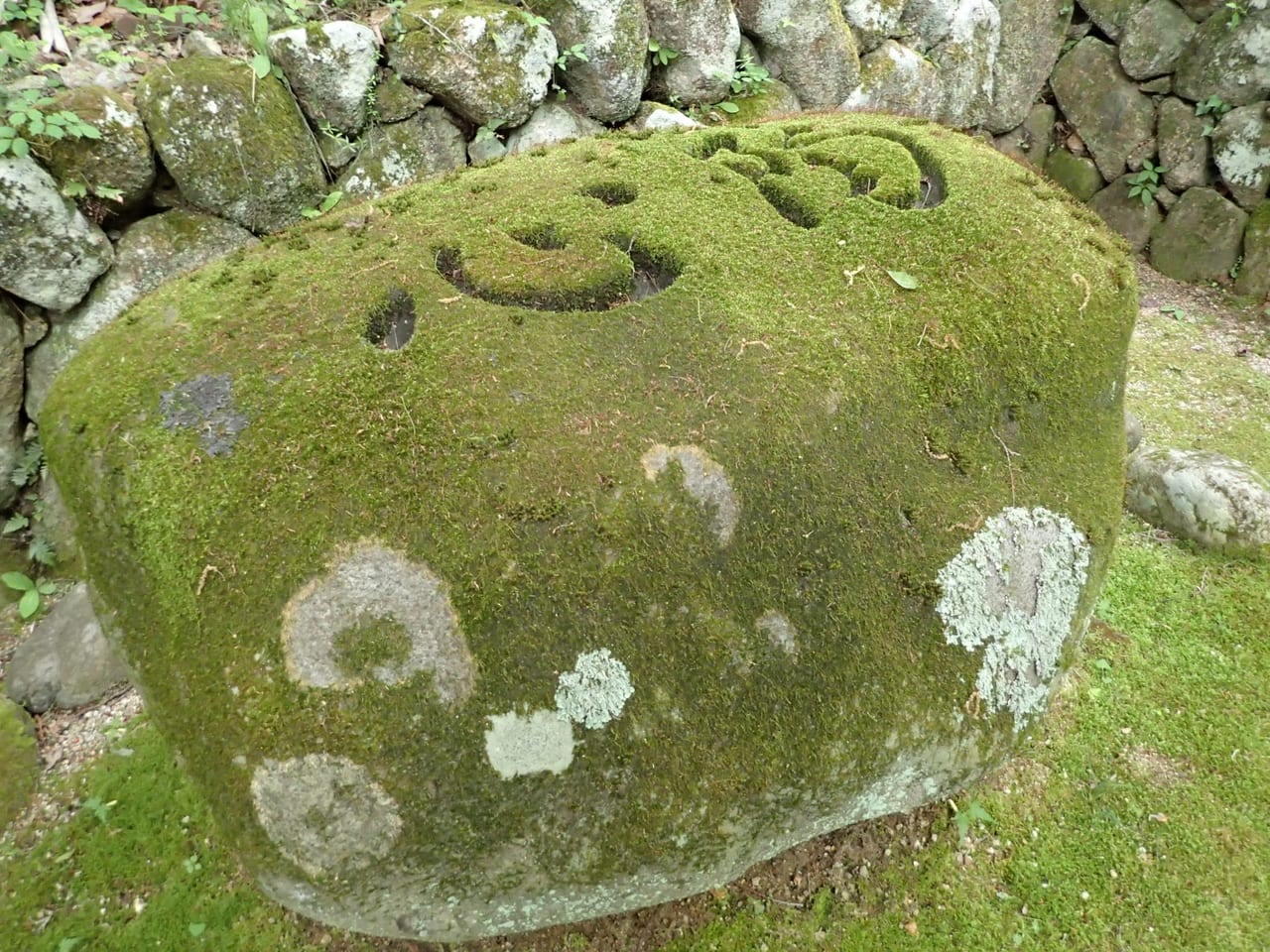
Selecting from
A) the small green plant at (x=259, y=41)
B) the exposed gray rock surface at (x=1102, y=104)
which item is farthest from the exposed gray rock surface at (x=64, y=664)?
the exposed gray rock surface at (x=1102, y=104)

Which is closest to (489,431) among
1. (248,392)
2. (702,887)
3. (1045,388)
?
(248,392)

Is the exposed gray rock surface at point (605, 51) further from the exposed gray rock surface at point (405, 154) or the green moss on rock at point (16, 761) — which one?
the green moss on rock at point (16, 761)

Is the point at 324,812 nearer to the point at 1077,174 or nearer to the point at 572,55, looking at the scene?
the point at 572,55

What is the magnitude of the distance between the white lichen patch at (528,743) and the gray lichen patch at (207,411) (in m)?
1.24

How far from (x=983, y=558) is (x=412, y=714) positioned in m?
2.09

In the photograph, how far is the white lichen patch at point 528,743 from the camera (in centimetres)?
217

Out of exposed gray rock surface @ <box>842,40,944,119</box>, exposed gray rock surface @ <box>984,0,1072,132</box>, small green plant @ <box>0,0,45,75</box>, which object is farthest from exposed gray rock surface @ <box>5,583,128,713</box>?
exposed gray rock surface @ <box>984,0,1072,132</box>

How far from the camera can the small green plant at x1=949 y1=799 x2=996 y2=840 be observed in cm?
340

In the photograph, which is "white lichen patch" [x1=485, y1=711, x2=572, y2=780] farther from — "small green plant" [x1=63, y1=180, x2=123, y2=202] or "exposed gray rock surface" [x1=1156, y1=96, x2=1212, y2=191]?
"exposed gray rock surface" [x1=1156, y1=96, x2=1212, y2=191]

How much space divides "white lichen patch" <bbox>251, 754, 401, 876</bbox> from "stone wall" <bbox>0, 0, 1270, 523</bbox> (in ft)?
12.5

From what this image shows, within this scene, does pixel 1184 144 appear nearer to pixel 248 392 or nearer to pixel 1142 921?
pixel 1142 921

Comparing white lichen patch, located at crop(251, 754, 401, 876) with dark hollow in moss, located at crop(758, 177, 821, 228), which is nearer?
white lichen patch, located at crop(251, 754, 401, 876)

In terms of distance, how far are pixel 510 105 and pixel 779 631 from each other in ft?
14.9

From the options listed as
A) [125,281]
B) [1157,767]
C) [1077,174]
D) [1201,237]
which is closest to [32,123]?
[125,281]
